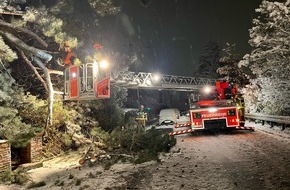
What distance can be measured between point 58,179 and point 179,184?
398 centimetres

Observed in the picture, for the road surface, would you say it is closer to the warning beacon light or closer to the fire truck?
the fire truck

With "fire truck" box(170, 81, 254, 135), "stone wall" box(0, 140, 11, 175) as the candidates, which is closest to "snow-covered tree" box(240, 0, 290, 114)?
"fire truck" box(170, 81, 254, 135)

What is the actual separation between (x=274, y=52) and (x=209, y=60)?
4415cm

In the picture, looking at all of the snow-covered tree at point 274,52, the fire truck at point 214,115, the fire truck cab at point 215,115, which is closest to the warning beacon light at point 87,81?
the fire truck at point 214,115

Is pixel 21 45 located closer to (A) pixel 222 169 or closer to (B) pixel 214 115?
(A) pixel 222 169

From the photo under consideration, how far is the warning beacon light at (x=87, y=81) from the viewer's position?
14423mm

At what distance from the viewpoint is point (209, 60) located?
64.9 meters

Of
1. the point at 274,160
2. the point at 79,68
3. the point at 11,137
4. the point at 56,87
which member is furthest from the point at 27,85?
the point at 274,160

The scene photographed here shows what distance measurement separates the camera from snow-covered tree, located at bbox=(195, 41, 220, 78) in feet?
210

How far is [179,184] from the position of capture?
7.32 metres

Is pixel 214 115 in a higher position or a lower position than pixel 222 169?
higher

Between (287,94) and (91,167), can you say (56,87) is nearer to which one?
(91,167)

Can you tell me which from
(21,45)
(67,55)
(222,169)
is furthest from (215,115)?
(21,45)

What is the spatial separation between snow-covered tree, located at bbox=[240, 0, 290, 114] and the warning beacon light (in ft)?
42.8
